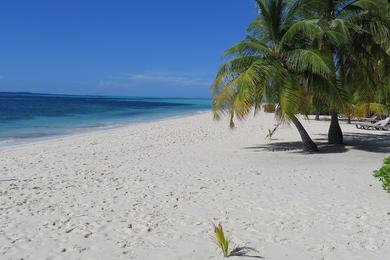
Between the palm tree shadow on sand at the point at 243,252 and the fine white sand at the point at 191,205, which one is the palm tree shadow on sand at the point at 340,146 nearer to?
the fine white sand at the point at 191,205

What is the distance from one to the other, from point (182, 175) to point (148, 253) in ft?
13.6

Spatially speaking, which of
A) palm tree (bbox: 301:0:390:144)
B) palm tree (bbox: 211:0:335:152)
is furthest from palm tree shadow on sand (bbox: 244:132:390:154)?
palm tree (bbox: 301:0:390:144)

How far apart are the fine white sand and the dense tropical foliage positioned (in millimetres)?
1565

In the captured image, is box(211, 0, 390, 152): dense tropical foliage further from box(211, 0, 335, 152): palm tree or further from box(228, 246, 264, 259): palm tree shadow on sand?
box(228, 246, 264, 259): palm tree shadow on sand

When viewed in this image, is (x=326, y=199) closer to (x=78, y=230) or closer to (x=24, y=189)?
(x=78, y=230)

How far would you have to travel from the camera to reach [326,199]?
20.3 feet

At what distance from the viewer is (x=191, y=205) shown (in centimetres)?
602

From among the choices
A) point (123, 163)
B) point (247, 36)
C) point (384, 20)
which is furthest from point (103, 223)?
point (384, 20)

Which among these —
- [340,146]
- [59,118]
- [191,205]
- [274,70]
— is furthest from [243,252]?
[59,118]

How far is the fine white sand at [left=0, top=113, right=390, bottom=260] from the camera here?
171 inches

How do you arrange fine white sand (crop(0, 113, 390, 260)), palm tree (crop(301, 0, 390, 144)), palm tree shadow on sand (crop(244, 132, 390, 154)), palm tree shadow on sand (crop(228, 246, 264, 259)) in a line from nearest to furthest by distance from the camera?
palm tree shadow on sand (crop(228, 246, 264, 259)) → fine white sand (crop(0, 113, 390, 260)) → palm tree (crop(301, 0, 390, 144)) → palm tree shadow on sand (crop(244, 132, 390, 154))

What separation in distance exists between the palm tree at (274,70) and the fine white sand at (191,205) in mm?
1518

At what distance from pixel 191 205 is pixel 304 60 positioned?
589 cm

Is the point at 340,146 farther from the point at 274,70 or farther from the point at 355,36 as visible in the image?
the point at 274,70
